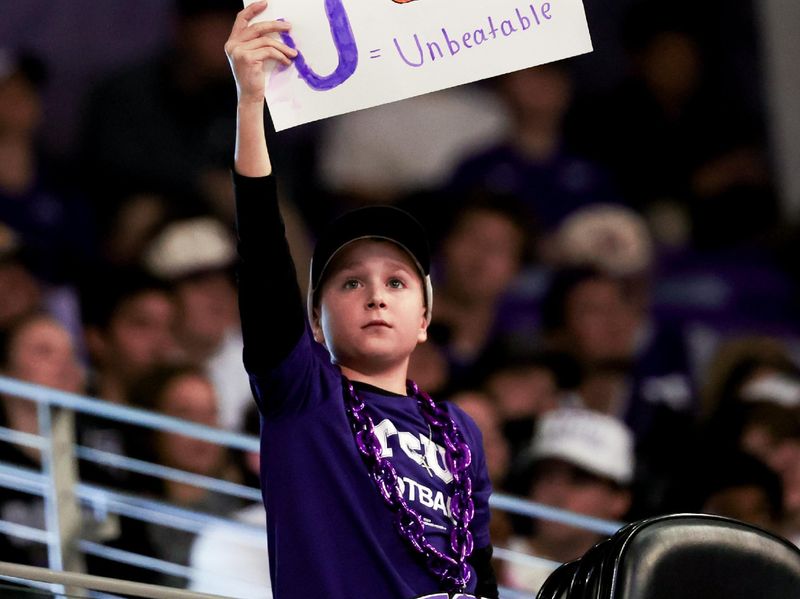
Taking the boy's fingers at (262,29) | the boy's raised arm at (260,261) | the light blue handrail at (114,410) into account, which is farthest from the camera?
the light blue handrail at (114,410)

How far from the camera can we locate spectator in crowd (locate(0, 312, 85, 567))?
3.74m

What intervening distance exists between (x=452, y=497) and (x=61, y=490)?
155cm

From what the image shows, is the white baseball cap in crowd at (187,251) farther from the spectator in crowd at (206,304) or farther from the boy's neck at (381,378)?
the boy's neck at (381,378)

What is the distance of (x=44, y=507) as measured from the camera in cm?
377

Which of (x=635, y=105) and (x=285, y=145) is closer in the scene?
(x=285, y=145)

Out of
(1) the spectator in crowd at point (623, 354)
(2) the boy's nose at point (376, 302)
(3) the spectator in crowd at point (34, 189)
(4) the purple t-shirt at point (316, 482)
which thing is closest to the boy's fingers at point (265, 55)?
(4) the purple t-shirt at point (316, 482)

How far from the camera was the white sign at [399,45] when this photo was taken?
7.36 feet

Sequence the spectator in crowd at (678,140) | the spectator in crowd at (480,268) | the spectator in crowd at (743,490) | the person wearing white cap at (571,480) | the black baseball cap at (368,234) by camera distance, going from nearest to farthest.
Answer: the black baseball cap at (368,234)
the person wearing white cap at (571,480)
the spectator in crowd at (743,490)
the spectator in crowd at (480,268)
the spectator in crowd at (678,140)

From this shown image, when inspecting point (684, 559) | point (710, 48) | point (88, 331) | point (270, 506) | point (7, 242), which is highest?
point (710, 48)

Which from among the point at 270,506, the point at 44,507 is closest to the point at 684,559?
the point at 270,506

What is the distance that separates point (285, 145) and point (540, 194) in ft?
3.08

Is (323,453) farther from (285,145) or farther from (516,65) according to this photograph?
(285,145)

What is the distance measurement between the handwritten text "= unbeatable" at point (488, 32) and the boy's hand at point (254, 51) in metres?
0.21

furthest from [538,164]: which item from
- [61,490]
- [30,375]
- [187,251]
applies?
[61,490]
